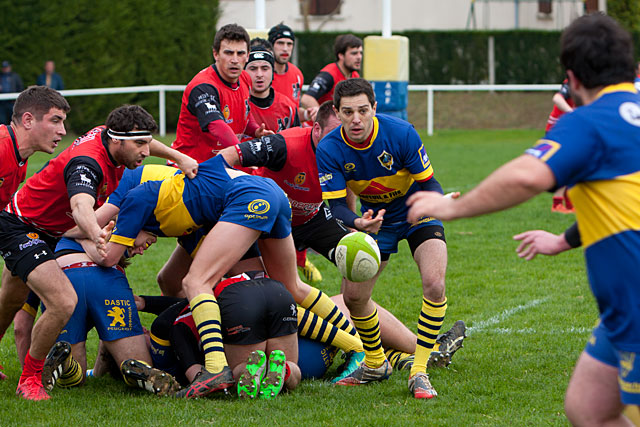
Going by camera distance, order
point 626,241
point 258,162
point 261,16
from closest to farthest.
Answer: point 626,241, point 258,162, point 261,16

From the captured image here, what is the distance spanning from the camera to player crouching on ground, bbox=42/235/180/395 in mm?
5273

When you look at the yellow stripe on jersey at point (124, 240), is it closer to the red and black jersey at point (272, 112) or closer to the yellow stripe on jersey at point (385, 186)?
the yellow stripe on jersey at point (385, 186)

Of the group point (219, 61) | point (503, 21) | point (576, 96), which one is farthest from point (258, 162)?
point (503, 21)

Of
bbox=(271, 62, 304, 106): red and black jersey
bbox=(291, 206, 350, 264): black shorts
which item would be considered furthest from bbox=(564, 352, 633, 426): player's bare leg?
bbox=(271, 62, 304, 106): red and black jersey

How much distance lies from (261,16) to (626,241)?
9.80 m

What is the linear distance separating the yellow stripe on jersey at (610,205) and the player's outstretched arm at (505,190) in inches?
8.5

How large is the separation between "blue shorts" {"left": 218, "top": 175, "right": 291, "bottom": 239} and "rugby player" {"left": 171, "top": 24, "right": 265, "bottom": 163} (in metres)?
1.68

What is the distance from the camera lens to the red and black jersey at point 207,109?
7182 mm

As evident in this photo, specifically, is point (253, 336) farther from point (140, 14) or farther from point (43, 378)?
point (140, 14)

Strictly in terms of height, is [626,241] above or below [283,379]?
above

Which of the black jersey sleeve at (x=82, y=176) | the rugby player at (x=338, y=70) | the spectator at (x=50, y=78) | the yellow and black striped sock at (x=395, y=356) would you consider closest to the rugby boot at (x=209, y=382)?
the black jersey sleeve at (x=82, y=176)

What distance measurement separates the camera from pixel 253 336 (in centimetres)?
531

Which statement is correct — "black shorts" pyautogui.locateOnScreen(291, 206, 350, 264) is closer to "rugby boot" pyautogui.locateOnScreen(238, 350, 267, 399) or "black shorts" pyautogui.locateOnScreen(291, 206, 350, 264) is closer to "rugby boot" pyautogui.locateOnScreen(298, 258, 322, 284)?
"rugby boot" pyautogui.locateOnScreen(298, 258, 322, 284)

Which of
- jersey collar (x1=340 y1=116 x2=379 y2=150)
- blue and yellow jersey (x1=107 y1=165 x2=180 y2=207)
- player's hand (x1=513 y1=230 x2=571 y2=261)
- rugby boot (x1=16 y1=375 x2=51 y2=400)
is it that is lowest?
rugby boot (x1=16 y1=375 x2=51 y2=400)
